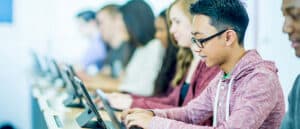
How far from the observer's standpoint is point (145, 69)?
2.88m

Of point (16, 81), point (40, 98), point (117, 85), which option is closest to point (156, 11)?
point (117, 85)

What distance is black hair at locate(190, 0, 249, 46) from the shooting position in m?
1.56

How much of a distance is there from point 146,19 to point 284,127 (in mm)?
1824

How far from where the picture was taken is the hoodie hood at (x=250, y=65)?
1.47 meters

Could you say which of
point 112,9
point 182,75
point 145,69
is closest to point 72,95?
point 145,69

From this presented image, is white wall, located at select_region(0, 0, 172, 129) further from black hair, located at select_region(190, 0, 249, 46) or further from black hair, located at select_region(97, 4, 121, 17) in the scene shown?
black hair, located at select_region(190, 0, 249, 46)

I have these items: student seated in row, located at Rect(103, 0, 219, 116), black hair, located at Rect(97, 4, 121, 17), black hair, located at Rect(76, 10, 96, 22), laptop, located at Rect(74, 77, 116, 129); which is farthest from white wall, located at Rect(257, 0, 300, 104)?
→ black hair, located at Rect(76, 10, 96, 22)

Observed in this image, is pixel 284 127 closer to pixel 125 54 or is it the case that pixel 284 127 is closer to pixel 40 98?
pixel 40 98

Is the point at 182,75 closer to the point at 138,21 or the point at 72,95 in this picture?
the point at 72,95

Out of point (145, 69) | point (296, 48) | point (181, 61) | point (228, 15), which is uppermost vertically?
point (228, 15)

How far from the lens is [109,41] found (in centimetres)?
347

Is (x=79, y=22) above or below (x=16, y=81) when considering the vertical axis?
above

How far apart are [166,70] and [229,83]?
1.12 metres

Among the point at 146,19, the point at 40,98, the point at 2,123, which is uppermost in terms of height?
the point at 146,19
